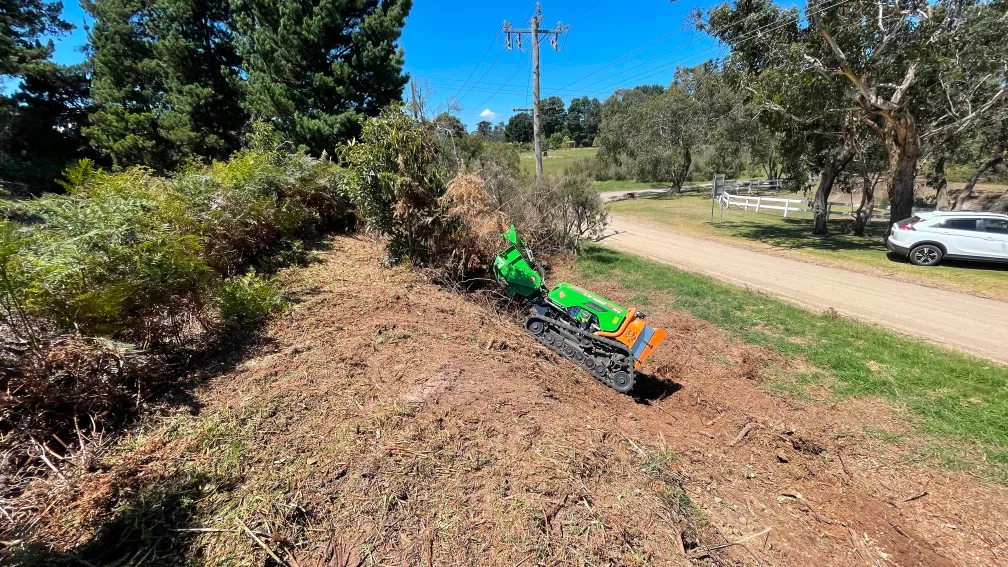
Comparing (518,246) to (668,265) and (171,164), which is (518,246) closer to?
(668,265)

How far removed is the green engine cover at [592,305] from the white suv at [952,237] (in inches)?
414

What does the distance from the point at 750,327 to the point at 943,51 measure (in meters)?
10.7

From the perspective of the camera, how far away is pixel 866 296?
8219mm

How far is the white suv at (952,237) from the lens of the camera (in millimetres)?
9430

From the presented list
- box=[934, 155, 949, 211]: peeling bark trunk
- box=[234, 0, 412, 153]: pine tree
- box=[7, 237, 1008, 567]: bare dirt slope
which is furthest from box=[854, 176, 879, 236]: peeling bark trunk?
box=[234, 0, 412, 153]: pine tree

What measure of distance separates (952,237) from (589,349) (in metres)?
11.4

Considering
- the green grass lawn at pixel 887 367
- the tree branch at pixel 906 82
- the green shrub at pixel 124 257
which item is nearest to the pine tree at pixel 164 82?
the green shrub at pixel 124 257

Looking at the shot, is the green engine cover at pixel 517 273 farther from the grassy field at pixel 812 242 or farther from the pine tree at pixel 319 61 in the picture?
the pine tree at pixel 319 61

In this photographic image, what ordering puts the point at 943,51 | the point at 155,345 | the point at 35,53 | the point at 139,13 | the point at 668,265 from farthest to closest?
the point at 35,53 < the point at 139,13 < the point at 668,265 < the point at 943,51 < the point at 155,345

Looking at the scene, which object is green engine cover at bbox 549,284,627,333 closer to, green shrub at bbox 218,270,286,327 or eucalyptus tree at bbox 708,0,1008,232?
green shrub at bbox 218,270,286,327

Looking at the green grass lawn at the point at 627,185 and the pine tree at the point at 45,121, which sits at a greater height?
the pine tree at the point at 45,121

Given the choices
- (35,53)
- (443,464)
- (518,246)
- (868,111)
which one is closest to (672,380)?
(518,246)

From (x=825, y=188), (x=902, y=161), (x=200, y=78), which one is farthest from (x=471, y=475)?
(x=200, y=78)

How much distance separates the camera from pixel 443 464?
8.73 ft
